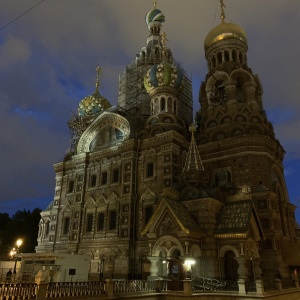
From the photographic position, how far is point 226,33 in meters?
32.1

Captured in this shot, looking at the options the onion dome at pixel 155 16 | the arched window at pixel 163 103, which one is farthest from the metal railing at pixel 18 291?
the onion dome at pixel 155 16

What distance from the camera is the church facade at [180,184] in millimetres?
18344

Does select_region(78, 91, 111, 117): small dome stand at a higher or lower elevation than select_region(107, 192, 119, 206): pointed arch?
higher

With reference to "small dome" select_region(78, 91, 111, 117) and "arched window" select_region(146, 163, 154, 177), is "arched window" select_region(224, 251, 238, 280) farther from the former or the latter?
"small dome" select_region(78, 91, 111, 117)

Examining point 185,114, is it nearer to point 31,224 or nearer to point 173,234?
point 173,234

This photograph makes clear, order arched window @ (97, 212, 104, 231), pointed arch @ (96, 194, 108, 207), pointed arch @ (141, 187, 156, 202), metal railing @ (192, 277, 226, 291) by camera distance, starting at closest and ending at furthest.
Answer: metal railing @ (192, 277, 226, 291) → pointed arch @ (141, 187, 156, 202) → arched window @ (97, 212, 104, 231) → pointed arch @ (96, 194, 108, 207)

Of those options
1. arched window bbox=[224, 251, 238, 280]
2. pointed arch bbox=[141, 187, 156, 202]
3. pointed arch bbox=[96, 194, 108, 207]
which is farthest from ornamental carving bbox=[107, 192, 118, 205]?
arched window bbox=[224, 251, 238, 280]

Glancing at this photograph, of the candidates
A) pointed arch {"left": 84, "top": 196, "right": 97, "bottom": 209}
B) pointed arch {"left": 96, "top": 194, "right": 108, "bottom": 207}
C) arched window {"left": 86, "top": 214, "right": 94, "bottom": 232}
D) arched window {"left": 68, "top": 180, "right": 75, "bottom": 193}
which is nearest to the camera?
pointed arch {"left": 96, "top": 194, "right": 108, "bottom": 207}

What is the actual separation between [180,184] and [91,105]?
2081 cm

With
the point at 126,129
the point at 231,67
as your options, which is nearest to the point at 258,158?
the point at 231,67

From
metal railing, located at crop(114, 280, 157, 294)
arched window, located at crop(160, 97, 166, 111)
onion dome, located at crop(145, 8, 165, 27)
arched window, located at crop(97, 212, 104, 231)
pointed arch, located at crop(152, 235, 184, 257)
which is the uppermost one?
onion dome, located at crop(145, 8, 165, 27)

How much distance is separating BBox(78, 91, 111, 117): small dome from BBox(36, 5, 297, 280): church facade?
1319 mm

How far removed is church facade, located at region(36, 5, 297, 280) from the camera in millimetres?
18344

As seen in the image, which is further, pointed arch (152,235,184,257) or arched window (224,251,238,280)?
arched window (224,251,238,280)
